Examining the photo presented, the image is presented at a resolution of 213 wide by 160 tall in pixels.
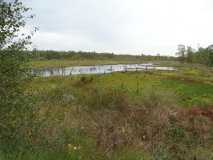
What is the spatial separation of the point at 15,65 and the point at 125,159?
293 centimetres

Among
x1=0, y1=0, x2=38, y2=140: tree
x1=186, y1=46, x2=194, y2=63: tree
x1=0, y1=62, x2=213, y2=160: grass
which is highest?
x1=186, y1=46, x2=194, y2=63: tree

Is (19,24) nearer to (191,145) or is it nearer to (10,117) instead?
(10,117)

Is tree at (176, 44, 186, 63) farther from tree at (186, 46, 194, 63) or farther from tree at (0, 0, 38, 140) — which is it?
tree at (0, 0, 38, 140)

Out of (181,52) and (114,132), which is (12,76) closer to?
(114,132)

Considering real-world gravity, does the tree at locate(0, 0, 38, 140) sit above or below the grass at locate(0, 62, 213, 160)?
above

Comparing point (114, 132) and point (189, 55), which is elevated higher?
point (189, 55)

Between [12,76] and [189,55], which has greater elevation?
[189,55]

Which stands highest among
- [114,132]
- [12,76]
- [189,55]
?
[189,55]

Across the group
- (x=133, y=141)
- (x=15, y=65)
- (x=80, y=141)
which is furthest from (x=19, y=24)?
(x=133, y=141)

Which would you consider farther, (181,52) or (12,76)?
(181,52)

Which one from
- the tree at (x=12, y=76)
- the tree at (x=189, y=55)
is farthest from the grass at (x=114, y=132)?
the tree at (x=189, y=55)

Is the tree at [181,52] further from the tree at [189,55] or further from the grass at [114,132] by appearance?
the grass at [114,132]

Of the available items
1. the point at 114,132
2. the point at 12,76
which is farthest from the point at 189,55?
the point at 12,76

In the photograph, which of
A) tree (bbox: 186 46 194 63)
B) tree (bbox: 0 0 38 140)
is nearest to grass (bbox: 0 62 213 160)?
tree (bbox: 0 0 38 140)
